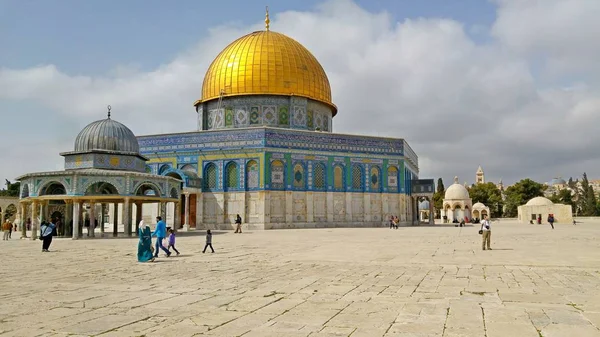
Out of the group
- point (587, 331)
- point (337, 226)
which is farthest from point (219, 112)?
point (587, 331)

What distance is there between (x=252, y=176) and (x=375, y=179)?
32.6ft

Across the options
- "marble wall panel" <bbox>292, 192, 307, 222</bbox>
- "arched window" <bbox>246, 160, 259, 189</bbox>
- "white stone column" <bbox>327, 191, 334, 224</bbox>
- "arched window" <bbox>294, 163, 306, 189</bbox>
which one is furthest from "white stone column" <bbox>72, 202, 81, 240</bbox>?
"white stone column" <bbox>327, 191, 334, 224</bbox>

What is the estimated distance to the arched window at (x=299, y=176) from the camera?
3641 cm

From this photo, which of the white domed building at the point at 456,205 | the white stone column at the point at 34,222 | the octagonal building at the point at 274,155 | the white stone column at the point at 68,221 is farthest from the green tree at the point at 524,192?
the white stone column at the point at 34,222

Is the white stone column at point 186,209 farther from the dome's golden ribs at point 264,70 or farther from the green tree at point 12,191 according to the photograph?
the green tree at point 12,191

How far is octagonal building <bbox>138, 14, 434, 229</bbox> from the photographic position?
35469mm

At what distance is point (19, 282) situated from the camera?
29.0ft

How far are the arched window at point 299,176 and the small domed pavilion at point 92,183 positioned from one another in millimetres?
10060

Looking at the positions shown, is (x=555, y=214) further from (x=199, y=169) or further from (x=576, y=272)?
(x=576, y=272)

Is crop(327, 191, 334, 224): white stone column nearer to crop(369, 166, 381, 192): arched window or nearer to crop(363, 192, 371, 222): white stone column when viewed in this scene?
crop(363, 192, 371, 222): white stone column

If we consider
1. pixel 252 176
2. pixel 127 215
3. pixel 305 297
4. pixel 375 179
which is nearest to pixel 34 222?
pixel 127 215

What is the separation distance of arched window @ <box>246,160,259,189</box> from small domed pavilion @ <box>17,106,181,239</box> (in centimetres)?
742

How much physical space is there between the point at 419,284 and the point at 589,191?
91.6m

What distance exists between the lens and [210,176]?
36531 mm
